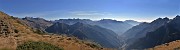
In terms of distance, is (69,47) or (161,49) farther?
(161,49)

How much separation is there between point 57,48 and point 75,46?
12.5 m

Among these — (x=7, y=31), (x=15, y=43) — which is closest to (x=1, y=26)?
(x=7, y=31)

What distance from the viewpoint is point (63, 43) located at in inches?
4437

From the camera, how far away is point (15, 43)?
327 ft

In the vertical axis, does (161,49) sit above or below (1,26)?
below

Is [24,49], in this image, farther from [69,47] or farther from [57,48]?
[69,47]

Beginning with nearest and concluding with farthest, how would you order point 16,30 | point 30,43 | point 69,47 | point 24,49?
1. point 24,49
2. point 30,43
3. point 69,47
4. point 16,30

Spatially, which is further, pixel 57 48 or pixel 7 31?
pixel 7 31

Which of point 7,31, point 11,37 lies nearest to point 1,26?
point 7,31

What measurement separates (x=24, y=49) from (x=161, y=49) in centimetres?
5326

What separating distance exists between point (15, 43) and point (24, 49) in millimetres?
9174

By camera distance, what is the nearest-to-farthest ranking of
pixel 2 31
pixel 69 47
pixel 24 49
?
pixel 24 49 < pixel 69 47 < pixel 2 31

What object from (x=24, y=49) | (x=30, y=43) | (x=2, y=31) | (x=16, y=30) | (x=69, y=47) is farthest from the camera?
(x=16, y=30)

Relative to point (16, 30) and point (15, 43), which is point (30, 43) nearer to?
point (15, 43)
